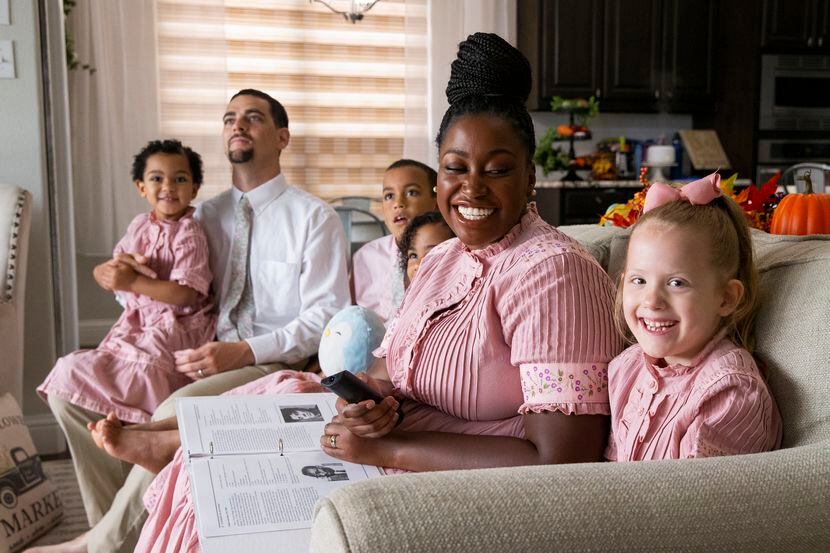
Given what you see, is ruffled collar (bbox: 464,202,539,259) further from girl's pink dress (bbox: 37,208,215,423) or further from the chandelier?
the chandelier

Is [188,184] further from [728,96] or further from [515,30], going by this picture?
[728,96]

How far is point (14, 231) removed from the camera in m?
2.74

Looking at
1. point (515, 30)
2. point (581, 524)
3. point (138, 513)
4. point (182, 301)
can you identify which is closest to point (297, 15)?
point (515, 30)

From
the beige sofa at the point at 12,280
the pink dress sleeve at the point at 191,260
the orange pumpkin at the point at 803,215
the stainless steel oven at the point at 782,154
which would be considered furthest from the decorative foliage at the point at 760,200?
the stainless steel oven at the point at 782,154

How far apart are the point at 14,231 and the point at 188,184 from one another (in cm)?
63

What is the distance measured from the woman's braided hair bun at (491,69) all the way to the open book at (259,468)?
2.01ft

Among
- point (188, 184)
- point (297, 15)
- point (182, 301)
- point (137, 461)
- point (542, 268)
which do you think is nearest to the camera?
point (542, 268)

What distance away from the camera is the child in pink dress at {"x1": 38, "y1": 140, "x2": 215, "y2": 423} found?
7.55 feet

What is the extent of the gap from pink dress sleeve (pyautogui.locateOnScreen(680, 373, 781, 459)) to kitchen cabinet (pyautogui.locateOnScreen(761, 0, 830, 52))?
502cm

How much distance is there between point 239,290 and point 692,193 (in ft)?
5.56

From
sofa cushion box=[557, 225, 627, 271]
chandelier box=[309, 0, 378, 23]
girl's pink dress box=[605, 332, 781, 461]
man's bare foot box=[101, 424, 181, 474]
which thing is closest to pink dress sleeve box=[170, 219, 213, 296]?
man's bare foot box=[101, 424, 181, 474]

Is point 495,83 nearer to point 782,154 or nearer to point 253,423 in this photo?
point 253,423

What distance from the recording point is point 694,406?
3.27ft

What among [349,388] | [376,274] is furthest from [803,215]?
[376,274]
